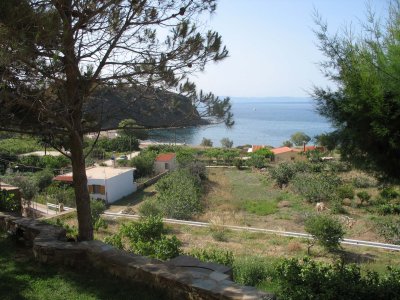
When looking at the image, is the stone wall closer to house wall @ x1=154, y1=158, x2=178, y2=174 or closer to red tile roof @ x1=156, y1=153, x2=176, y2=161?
house wall @ x1=154, y1=158, x2=178, y2=174

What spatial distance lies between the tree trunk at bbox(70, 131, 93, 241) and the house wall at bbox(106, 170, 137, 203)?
18053mm

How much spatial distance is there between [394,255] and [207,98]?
32.2 ft

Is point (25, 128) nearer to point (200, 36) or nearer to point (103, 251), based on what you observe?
point (103, 251)

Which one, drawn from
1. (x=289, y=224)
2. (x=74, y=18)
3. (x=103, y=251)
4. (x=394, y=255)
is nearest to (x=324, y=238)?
(x=394, y=255)

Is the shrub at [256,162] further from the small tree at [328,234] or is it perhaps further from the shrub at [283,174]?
the small tree at [328,234]

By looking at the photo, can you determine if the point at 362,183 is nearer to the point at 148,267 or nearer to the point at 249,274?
the point at 249,274

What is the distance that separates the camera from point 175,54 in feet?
19.8

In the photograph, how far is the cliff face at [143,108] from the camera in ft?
20.5

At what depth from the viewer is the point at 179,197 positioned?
20125 millimetres

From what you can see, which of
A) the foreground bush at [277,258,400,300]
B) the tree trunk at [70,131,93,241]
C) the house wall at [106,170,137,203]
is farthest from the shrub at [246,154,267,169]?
the foreground bush at [277,258,400,300]

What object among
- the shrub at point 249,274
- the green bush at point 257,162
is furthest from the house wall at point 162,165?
the shrub at point 249,274

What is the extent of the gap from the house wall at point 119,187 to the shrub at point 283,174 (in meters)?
9.75

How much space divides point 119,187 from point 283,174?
10.9 metres

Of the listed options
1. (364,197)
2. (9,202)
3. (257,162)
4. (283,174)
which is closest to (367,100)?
(9,202)
